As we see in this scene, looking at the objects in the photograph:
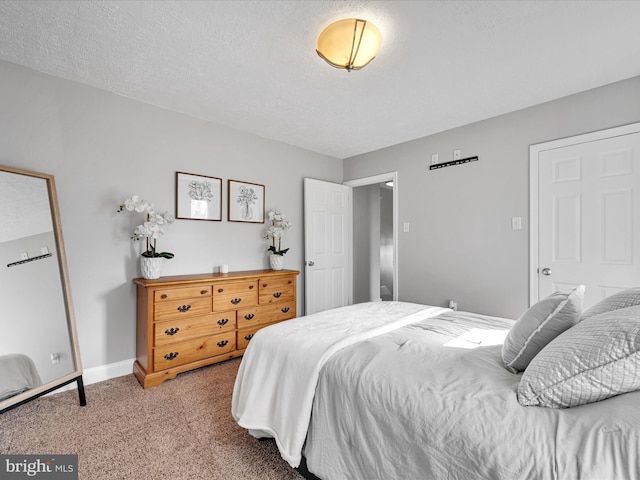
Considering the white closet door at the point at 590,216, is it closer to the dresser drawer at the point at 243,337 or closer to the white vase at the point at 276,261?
the white vase at the point at 276,261

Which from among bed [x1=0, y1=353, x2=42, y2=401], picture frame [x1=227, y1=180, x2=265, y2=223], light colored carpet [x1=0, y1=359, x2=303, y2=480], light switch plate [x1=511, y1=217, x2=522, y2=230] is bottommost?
light colored carpet [x1=0, y1=359, x2=303, y2=480]

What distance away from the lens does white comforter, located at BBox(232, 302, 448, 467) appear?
55.6 inches

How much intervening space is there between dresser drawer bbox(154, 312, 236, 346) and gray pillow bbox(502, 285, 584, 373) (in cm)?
242

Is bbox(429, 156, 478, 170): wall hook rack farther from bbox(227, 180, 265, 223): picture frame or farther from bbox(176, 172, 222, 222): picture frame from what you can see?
bbox(176, 172, 222, 222): picture frame

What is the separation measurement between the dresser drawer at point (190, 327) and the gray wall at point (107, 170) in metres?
0.49

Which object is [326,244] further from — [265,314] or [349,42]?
[349,42]

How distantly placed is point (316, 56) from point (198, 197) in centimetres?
187

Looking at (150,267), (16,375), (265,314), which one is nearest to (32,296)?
(16,375)

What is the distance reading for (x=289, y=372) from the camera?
1505 millimetres

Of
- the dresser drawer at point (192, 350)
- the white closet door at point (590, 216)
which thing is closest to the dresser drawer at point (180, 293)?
the dresser drawer at point (192, 350)

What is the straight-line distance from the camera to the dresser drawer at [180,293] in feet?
8.40

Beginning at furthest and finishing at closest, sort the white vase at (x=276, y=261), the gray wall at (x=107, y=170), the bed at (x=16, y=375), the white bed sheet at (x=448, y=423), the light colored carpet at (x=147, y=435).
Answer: the white vase at (x=276, y=261) < the gray wall at (x=107, y=170) < the bed at (x=16, y=375) < the light colored carpet at (x=147, y=435) < the white bed sheet at (x=448, y=423)

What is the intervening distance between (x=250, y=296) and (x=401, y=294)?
198 cm

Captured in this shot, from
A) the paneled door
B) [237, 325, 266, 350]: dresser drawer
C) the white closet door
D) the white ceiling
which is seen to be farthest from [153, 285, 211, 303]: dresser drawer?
the white closet door
